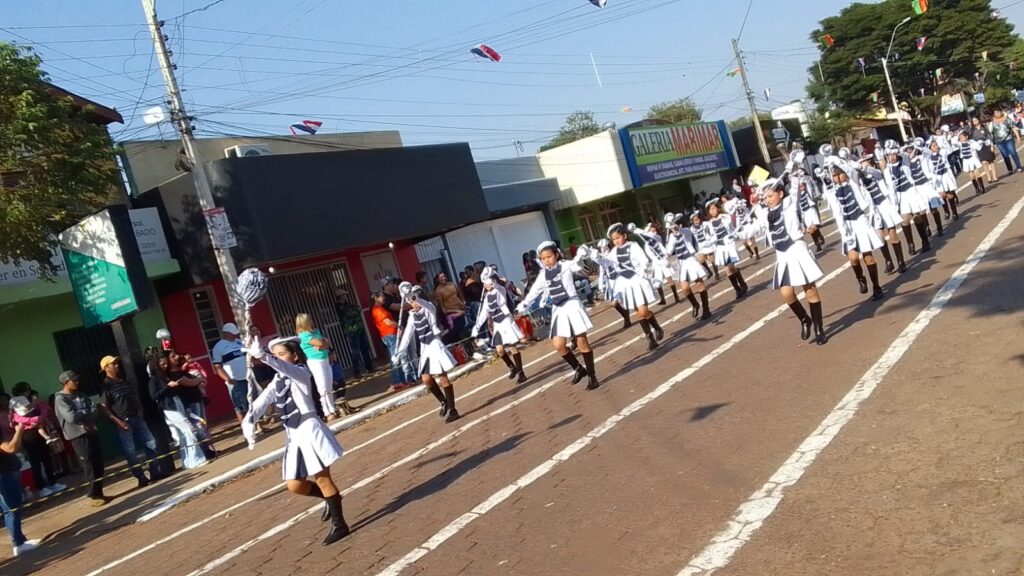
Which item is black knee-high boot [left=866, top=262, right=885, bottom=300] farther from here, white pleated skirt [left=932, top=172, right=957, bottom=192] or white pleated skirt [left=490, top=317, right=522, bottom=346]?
white pleated skirt [left=932, top=172, right=957, bottom=192]

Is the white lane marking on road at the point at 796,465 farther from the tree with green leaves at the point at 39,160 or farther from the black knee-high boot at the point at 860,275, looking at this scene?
the tree with green leaves at the point at 39,160

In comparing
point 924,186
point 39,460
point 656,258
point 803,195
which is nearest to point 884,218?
point 803,195

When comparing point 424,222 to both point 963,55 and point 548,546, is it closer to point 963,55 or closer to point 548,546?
point 548,546

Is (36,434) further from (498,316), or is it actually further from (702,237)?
(702,237)

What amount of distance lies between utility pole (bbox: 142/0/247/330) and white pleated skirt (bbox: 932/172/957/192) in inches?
551

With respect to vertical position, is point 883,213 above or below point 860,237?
above

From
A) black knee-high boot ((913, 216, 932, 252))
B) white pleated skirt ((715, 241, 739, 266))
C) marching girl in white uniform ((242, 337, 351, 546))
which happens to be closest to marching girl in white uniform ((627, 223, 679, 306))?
white pleated skirt ((715, 241, 739, 266))

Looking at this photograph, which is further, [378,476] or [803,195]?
[803,195]

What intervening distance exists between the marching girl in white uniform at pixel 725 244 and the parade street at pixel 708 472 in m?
2.70

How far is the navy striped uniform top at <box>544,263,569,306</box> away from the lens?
11547 millimetres

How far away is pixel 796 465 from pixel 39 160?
38.8 feet

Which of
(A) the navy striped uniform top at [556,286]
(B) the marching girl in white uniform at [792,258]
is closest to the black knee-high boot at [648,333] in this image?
(A) the navy striped uniform top at [556,286]

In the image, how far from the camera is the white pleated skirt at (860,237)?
1181 centimetres

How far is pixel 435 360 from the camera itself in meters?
11.5
